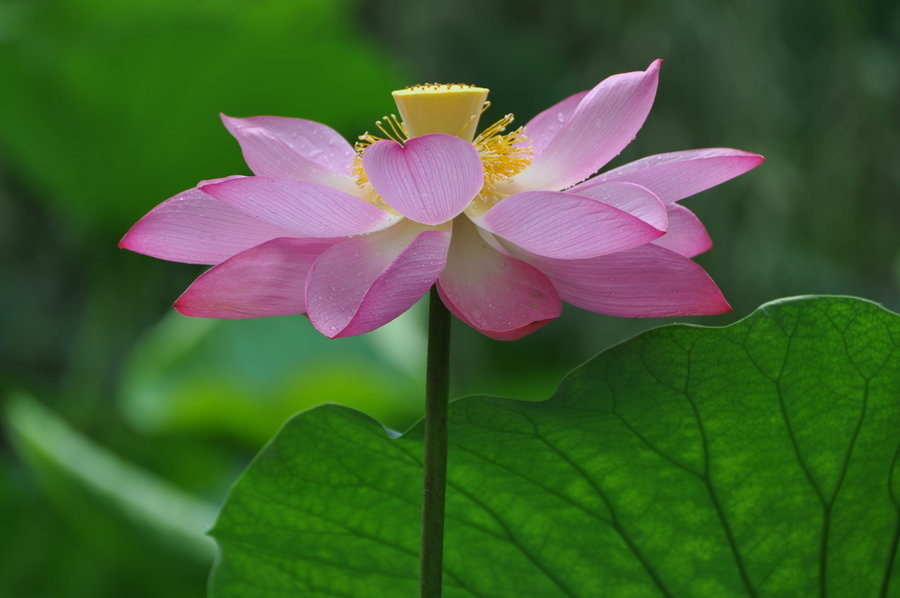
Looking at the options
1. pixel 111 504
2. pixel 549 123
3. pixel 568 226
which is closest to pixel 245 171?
pixel 111 504

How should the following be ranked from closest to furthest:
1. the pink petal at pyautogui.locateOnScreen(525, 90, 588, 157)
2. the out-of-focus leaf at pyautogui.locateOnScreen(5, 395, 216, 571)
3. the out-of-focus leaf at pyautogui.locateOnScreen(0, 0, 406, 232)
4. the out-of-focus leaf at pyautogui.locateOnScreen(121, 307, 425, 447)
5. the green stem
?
1. the green stem
2. the pink petal at pyautogui.locateOnScreen(525, 90, 588, 157)
3. the out-of-focus leaf at pyautogui.locateOnScreen(5, 395, 216, 571)
4. the out-of-focus leaf at pyautogui.locateOnScreen(121, 307, 425, 447)
5. the out-of-focus leaf at pyautogui.locateOnScreen(0, 0, 406, 232)

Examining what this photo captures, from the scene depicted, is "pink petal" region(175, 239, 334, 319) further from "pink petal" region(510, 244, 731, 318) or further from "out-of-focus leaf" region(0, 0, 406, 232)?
"out-of-focus leaf" region(0, 0, 406, 232)

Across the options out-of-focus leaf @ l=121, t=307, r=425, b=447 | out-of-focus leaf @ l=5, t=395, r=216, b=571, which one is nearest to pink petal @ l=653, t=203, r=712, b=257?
out-of-focus leaf @ l=5, t=395, r=216, b=571

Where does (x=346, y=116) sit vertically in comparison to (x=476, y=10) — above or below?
below

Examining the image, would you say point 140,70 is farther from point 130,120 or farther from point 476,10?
point 476,10

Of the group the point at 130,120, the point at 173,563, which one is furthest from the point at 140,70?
the point at 173,563

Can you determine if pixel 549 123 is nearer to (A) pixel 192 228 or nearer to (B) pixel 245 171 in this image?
(A) pixel 192 228
